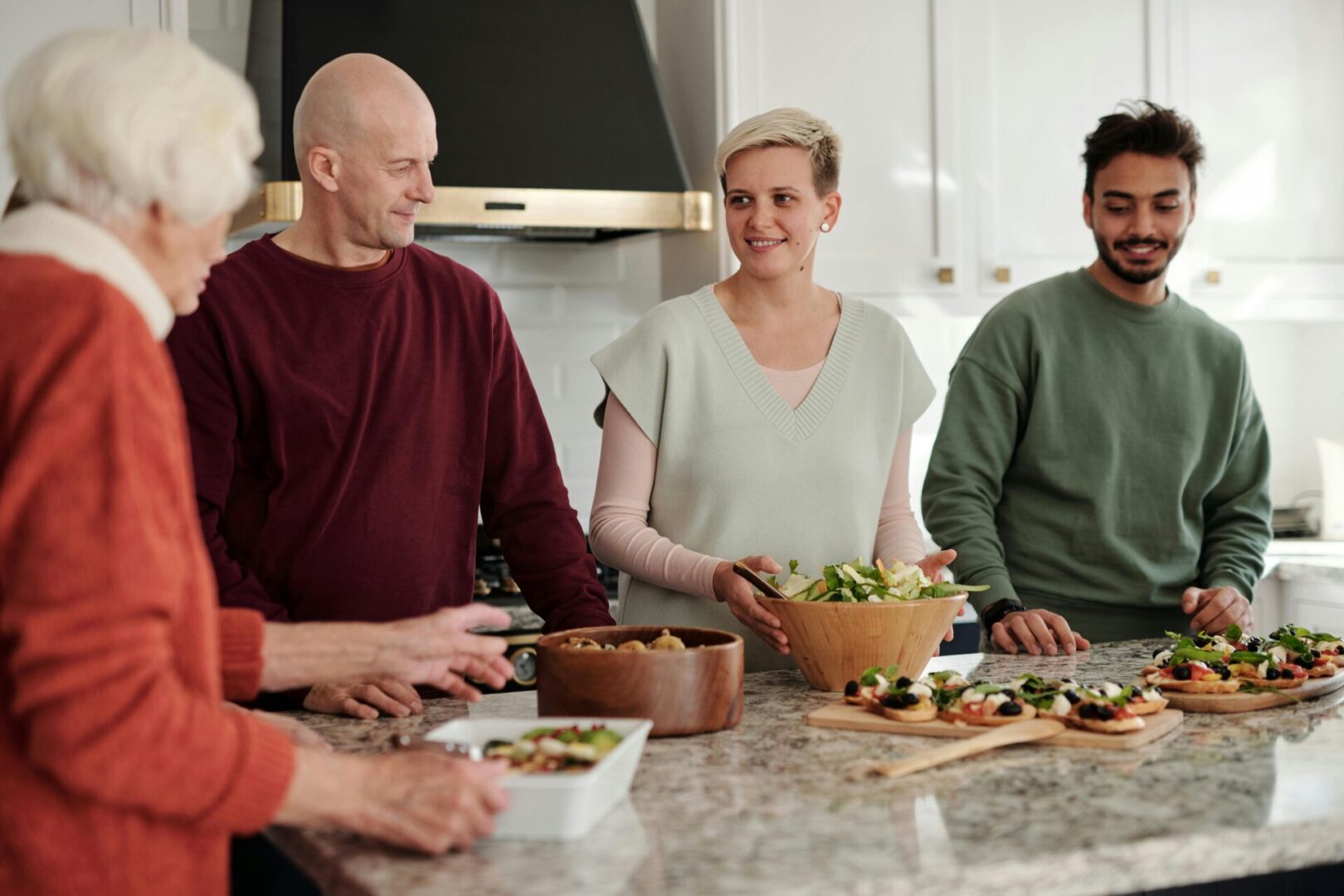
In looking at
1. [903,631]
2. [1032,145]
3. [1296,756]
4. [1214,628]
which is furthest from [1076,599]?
[1032,145]

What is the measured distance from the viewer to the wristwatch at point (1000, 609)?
7.22 ft

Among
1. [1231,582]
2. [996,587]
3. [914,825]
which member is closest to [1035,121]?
[1231,582]

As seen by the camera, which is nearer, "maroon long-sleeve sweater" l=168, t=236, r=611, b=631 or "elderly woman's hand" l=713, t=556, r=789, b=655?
"elderly woman's hand" l=713, t=556, r=789, b=655

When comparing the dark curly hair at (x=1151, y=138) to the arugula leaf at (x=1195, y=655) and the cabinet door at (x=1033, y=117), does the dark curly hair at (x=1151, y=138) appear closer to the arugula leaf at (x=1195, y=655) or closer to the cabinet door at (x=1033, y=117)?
the arugula leaf at (x=1195, y=655)

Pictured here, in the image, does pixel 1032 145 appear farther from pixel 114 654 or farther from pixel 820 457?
pixel 114 654

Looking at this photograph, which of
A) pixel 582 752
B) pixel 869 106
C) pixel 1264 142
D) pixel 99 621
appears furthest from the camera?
pixel 1264 142

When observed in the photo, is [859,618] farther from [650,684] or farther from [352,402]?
[352,402]

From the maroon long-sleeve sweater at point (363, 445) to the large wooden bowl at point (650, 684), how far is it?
487mm

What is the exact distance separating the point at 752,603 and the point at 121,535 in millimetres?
937

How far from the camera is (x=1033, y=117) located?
380 cm

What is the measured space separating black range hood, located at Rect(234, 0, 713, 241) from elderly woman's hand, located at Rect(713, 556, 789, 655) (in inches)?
65.8

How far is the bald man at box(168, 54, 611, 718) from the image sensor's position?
1.92 meters

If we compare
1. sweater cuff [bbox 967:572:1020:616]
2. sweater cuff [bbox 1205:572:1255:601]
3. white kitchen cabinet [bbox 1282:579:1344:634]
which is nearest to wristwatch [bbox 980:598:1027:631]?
sweater cuff [bbox 967:572:1020:616]

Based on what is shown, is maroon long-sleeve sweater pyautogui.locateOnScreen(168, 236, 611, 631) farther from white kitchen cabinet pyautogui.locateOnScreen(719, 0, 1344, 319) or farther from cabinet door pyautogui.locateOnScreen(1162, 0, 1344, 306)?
cabinet door pyautogui.locateOnScreen(1162, 0, 1344, 306)
